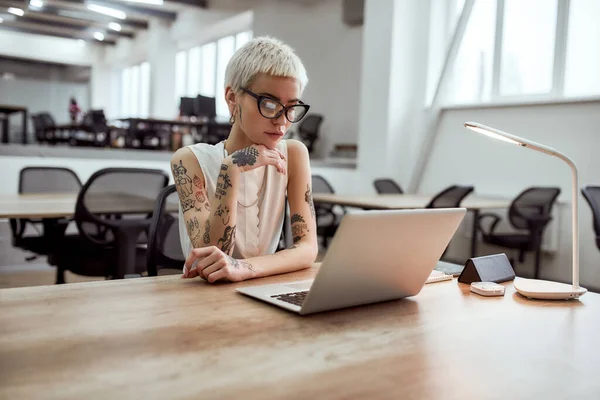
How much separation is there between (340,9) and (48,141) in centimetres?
738

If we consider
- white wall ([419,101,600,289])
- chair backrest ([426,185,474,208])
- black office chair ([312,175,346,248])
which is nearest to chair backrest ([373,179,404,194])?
white wall ([419,101,600,289])

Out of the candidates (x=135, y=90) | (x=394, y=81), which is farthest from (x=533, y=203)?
(x=135, y=90)

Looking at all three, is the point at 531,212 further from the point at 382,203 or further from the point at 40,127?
the point at 40,127

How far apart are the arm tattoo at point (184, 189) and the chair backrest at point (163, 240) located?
0.06m

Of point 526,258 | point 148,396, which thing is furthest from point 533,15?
point 148,396

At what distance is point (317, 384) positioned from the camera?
2.09 feet

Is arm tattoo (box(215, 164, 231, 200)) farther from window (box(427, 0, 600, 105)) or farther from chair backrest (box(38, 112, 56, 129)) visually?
chair backrest (box(38, 112, 56, 129))

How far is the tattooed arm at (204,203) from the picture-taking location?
129 centimetres

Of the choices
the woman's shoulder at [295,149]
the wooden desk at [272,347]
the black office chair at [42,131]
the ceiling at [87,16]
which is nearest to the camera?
the wooden desk at [272,347]

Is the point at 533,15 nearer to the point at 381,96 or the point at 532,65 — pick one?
the point at 532,65

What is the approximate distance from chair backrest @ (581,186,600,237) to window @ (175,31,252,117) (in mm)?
8366

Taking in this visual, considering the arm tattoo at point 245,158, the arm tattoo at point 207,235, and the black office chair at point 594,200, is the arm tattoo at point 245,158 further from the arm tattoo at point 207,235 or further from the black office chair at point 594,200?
the black office chair at point 594,200

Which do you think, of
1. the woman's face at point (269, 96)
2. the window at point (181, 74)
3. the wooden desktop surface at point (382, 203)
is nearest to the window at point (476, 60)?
the wooden desktop surface at point (382, 203)

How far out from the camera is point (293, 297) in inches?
39.6
